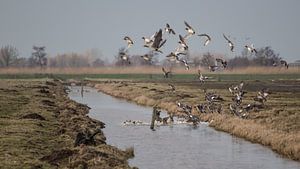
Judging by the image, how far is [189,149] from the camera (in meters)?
36.9

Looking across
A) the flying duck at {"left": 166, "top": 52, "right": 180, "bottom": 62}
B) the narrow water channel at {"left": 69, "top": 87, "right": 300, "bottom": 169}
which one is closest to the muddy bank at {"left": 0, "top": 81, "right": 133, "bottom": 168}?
the narrow water channel at {"left": 69, "top": 87, "right": 300, "bottom": 169}

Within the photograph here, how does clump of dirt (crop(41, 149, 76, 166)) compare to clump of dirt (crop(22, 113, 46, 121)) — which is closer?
clump of dirt (crop(41, 149, 76, 166))

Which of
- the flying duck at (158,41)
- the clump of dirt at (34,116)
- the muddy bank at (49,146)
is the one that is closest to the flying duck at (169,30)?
the flying duck at (158,41)

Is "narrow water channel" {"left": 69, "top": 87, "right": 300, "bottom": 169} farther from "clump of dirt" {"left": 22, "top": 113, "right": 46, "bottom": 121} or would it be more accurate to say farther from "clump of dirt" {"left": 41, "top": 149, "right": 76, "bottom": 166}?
"clump of dirt" {"left": 22, "top": 113, "right": 46, "bottom": 121}

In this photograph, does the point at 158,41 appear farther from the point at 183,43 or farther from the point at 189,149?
the point at 189,149

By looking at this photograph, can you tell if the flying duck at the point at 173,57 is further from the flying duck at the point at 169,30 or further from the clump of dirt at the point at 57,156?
the clump of dirt at the point at 57,156

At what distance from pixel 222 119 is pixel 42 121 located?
53.4 ft

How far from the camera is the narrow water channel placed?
31.5m

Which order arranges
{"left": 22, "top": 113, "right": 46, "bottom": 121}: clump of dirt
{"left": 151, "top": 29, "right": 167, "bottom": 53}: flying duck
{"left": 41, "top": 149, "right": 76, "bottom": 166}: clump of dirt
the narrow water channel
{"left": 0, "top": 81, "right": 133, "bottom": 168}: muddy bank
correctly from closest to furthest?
{"left": 0, "top": 81, "right": 133, "bottom": 168}: muddy bank, {"left": 41, "top": 149, "right": 76, "bottom": 166}: clump of dirt, {"left": 151, "top": 29, "right": 167, "bottom": 53}: flying duck, the narrow water channel, {"left": 22, "top": 113, "right": 46, "bottom": 121}: clump of dirt

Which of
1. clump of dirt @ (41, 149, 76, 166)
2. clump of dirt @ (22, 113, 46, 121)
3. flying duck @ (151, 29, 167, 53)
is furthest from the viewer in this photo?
clump of dirt @ (22, 113, 46, 121)

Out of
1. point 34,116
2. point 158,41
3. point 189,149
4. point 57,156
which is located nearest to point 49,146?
point 57,156

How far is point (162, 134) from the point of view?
4462 centimetres

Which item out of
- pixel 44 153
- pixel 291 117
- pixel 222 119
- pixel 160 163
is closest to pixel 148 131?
pixel 222 119

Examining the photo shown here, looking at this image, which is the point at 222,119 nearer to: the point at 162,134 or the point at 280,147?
the point at 162,134
